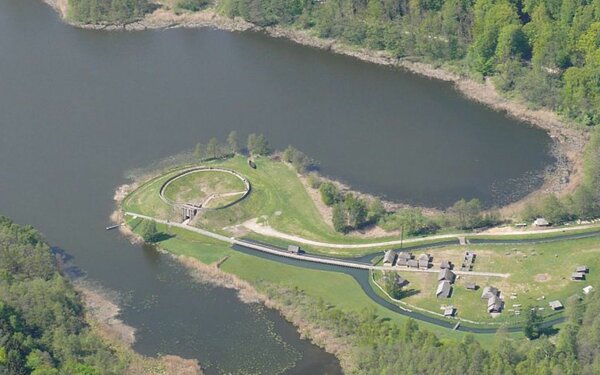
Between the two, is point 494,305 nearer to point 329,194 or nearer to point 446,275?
point 446,275

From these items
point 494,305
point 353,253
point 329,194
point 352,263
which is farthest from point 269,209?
point 494,305

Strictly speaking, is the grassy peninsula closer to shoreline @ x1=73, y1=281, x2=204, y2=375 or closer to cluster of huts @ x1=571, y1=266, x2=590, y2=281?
cluster of huts @ x1=571, y1=266, x2=590, y2=281

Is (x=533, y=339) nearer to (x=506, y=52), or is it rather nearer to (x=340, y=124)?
(x=340, y=124)

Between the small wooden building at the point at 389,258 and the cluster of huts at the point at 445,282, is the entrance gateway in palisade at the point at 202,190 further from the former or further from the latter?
the cluster of huts at the point at 445,282

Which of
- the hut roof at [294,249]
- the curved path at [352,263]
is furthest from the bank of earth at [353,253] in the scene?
the hut roof at [294,249]

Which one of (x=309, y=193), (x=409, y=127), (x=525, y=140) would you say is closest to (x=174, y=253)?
(x=309, y=193)
